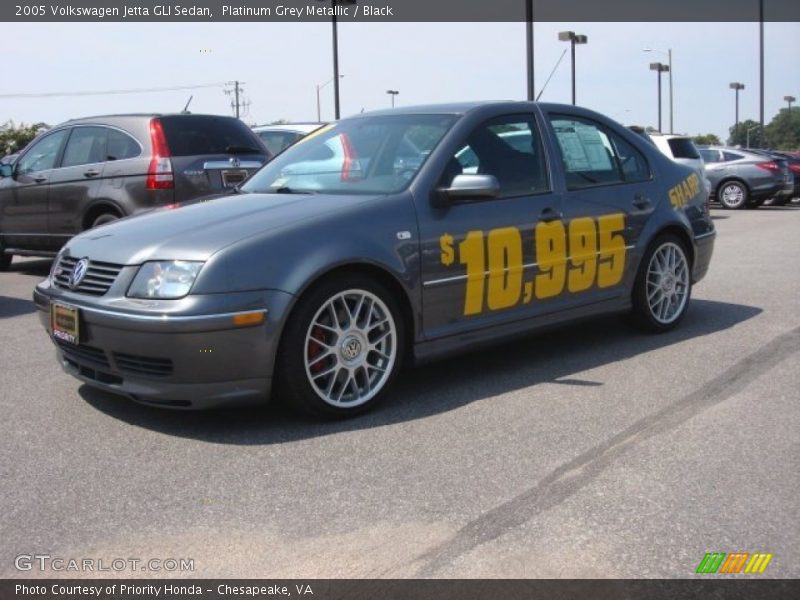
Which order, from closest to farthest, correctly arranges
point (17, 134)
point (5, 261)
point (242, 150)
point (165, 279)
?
point (165, 279) → point (242, 150) → point (5, 261) → point (17, 134)

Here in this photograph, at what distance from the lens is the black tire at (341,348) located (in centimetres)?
422

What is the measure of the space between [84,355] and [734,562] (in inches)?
119

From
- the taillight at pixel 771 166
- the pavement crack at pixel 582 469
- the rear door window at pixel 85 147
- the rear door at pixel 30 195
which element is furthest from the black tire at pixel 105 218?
the taillight at pixel 771 166

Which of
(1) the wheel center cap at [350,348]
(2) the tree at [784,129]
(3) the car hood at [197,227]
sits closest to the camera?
(3) the car hood at [197,227]

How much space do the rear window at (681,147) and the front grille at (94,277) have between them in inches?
599

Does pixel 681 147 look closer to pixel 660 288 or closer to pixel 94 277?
pixel 660 288

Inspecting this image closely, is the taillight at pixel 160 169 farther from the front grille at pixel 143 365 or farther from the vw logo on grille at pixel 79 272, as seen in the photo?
the front grille at pixel 143 365

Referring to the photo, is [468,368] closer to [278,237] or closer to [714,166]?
[278,237]

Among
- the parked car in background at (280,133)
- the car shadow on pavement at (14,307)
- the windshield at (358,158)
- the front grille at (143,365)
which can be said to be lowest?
the car shadow on pavement at (14,307)

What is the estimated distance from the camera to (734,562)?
2.90m

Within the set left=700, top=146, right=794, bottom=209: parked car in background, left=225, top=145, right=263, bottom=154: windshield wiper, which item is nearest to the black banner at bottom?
left=225, top=145, right=263, bottom=154: windshield wiper

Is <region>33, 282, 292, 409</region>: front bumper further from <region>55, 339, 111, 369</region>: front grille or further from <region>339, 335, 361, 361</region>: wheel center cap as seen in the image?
<region>339, 335, 361, 361</region>: wheel center cap

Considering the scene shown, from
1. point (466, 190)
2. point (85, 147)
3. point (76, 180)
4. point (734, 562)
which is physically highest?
point (85, 147)

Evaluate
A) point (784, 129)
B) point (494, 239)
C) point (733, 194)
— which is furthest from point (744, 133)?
point (494, 239)
